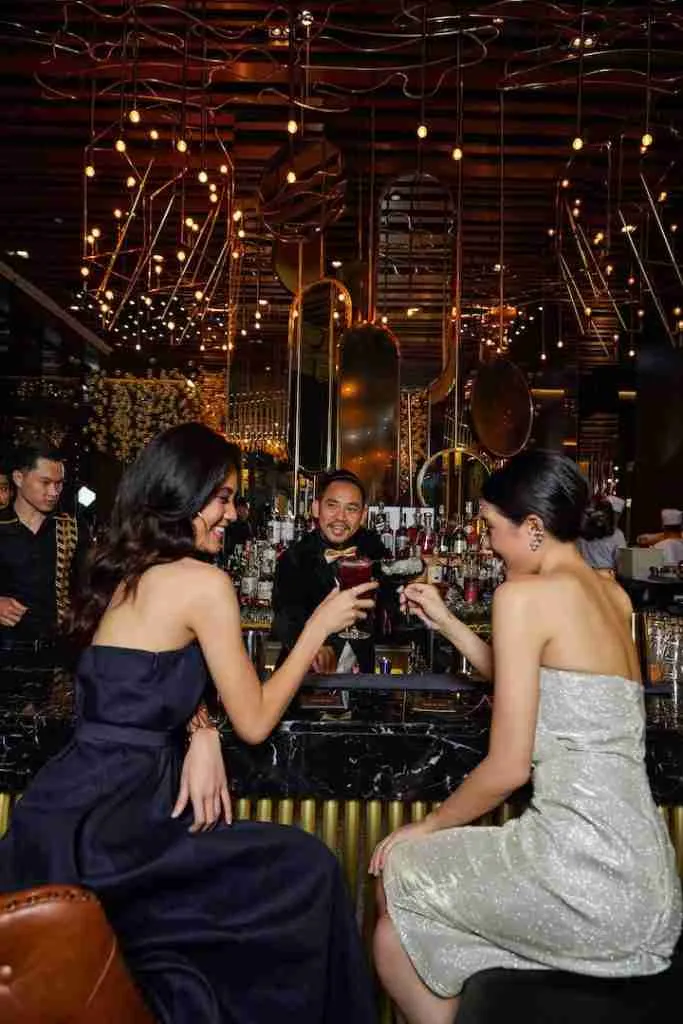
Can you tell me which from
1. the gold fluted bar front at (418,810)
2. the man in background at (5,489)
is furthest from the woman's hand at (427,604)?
the man in background at (5,489)

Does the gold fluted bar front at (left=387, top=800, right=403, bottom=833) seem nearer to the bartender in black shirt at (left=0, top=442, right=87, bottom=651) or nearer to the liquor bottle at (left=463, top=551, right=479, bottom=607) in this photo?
the bartender in black shirt at (left=0, top=442, right=87, bottom=651)

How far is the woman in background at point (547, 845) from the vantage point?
6.01 feet

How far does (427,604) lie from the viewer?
241 centimetres

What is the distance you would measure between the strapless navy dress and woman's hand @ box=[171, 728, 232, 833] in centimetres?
2

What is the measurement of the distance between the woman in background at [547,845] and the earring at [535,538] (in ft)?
0.35

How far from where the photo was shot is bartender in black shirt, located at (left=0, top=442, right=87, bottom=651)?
4.12m

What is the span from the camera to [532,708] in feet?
6.25

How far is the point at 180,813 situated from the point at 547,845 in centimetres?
73

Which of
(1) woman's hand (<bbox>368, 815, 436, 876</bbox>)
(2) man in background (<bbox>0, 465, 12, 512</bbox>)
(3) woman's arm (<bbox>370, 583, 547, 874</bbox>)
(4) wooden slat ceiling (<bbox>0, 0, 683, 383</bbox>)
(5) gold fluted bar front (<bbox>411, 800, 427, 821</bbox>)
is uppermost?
(4) wooden slat ceiling (<bbox>0, 0, 683, 383</bbox>)

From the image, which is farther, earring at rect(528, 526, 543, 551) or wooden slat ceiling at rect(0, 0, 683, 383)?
wooden slat ceiling at rect(0, 0, 683, 383)

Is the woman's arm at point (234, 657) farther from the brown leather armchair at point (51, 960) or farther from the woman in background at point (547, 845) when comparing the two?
the brown leather armchair at point (51, 960)

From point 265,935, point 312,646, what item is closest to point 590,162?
point 312,646

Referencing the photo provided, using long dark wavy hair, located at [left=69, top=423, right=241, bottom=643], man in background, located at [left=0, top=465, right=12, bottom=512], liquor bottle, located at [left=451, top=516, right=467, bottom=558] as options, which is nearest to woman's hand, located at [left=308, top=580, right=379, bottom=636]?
long dark wavy hair, located at [left=69, top=423, right=241, bottom=643]

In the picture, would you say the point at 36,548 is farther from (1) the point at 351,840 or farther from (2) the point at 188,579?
(2) the point at 188,579
